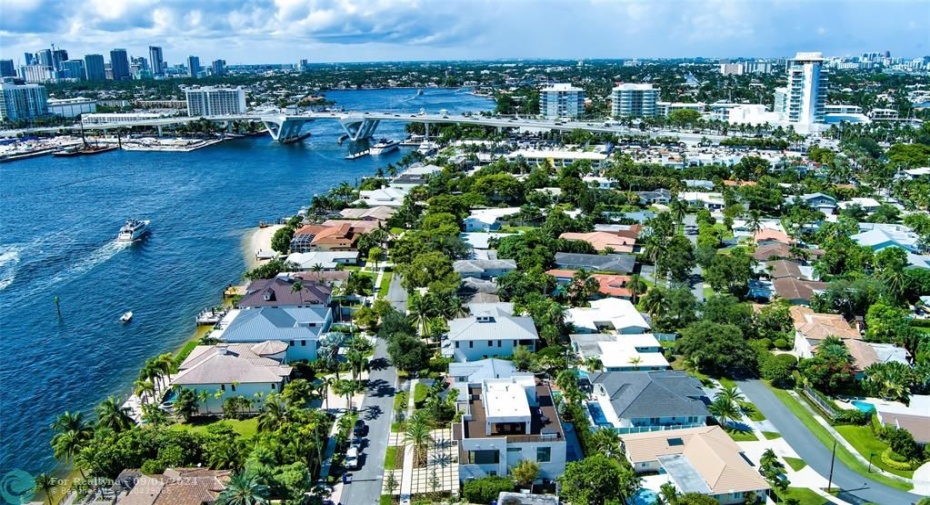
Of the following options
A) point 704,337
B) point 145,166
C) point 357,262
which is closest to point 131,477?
point 704,337

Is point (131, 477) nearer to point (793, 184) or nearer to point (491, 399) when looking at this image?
point (491, 399)

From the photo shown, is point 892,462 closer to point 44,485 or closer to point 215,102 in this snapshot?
point 44,485

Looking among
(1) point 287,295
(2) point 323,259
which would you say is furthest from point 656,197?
(1) point 287,295

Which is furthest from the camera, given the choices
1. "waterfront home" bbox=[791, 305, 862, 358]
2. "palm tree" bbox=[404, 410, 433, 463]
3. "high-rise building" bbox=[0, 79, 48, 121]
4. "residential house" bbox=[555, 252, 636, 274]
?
"high-rise building" bbox=[0, 79, 48, 121]

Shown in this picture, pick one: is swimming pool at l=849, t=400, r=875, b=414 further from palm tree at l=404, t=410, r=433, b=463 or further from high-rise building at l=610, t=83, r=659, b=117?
high-rise building at l=610, t=83, r=659, b=117

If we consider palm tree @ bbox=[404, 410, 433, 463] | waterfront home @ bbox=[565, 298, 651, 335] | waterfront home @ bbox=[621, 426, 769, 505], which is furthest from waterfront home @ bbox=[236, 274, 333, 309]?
waterfront home @ bbox=[621, 426, 769, 505]

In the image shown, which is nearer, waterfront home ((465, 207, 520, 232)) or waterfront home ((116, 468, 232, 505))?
waterfront home ((116, 468, 232, 505))

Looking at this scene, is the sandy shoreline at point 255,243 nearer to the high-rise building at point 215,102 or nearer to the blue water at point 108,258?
the blue water at point 108,258
